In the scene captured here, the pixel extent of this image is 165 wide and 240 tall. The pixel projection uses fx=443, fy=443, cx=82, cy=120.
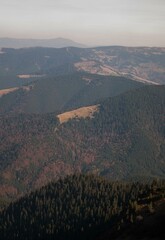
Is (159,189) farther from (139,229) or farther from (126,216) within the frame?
(139,229)

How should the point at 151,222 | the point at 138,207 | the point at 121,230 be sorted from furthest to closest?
the point at 138,207
the point at 121,230
the point at 151,222

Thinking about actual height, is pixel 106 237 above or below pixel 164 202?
below

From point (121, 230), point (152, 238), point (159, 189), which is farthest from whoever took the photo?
point (159, 189)

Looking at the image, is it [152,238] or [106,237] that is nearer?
[152,238]

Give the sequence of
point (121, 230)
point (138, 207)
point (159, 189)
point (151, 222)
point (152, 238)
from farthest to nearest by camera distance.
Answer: point (159, 189)
point (138, 207)
point (121, 230)
point (151, 222)
point (152, 238)

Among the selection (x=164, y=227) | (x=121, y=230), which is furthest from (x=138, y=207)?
(x=164, y=227)

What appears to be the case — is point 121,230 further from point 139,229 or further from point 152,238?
point 152,238

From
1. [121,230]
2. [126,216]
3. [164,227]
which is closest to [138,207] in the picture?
[126,216]

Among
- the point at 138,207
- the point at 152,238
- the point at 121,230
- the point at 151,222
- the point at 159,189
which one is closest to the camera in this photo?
the point at 152,238

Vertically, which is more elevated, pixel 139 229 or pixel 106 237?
pixel 139 229
